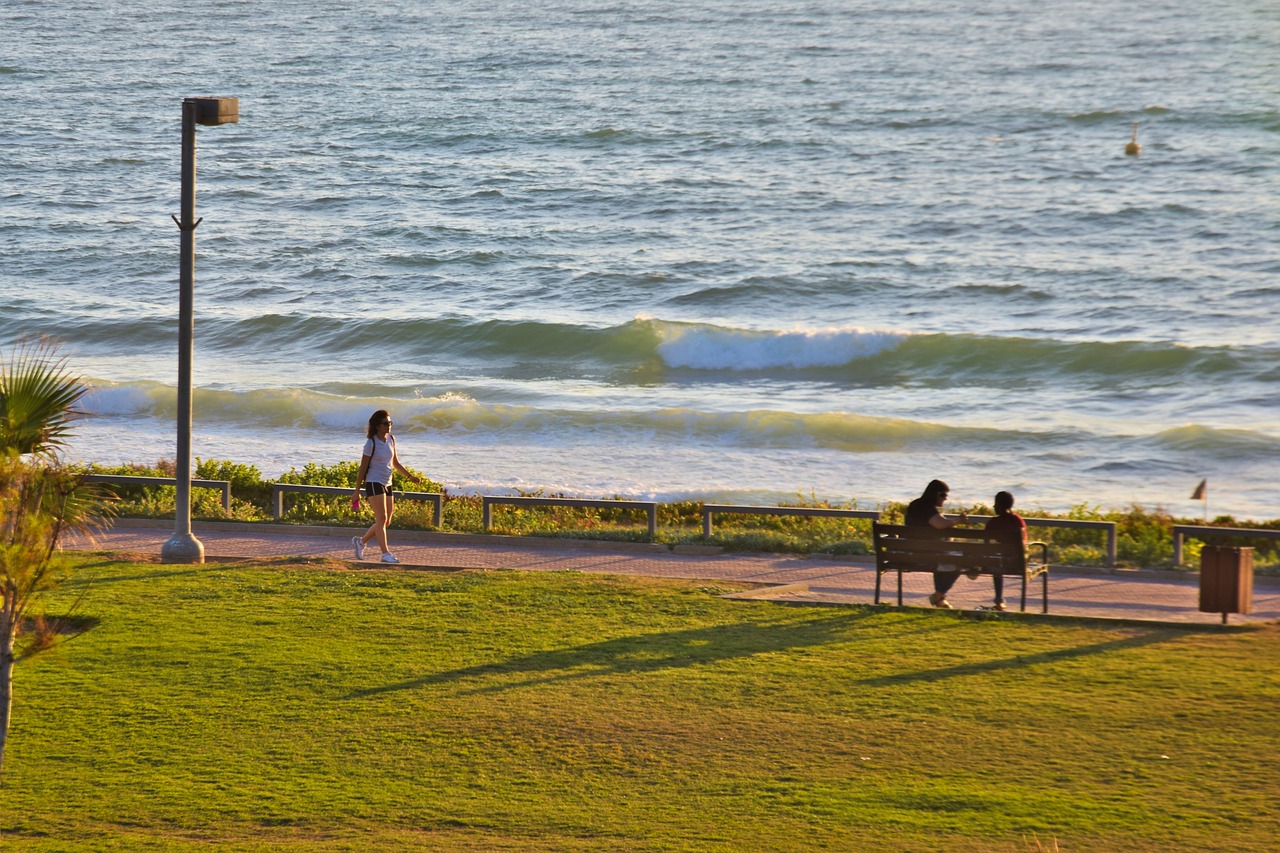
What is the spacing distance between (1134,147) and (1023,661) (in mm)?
44462

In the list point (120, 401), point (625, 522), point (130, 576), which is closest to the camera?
point (130, 576)

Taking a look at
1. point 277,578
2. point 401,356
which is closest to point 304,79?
point 401,356

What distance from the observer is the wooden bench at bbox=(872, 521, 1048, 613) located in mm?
10836

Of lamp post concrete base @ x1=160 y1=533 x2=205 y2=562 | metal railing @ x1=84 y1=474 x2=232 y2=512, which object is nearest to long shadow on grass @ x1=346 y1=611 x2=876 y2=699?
lamp post concrete base @ x1=160 y1=533 x2=205 y2=562

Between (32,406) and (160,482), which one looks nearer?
(32,406)

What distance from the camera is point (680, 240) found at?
45531 mm

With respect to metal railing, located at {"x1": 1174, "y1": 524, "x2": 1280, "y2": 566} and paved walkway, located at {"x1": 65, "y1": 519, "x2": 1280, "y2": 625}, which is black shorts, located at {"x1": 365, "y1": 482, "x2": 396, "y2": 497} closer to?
paved walkway, located at {"x1": 65, "y1": 519, "x2": 1280, "y2": 625}

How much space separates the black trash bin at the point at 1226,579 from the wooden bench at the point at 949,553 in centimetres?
119

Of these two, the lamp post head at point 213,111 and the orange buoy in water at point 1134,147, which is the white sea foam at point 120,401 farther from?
the orange buoy in water at point 1134,147

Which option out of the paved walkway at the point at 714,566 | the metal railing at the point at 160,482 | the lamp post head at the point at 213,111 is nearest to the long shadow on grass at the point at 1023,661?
the paved walkway at the point at 714,566

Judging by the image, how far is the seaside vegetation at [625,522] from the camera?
551 inches

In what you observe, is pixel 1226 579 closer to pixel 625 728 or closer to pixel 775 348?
pixel 625 728

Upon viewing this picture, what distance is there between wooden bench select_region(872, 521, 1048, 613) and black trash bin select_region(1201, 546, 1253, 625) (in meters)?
1.19

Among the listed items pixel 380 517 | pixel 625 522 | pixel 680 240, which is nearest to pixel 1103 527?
pixel 625 522
